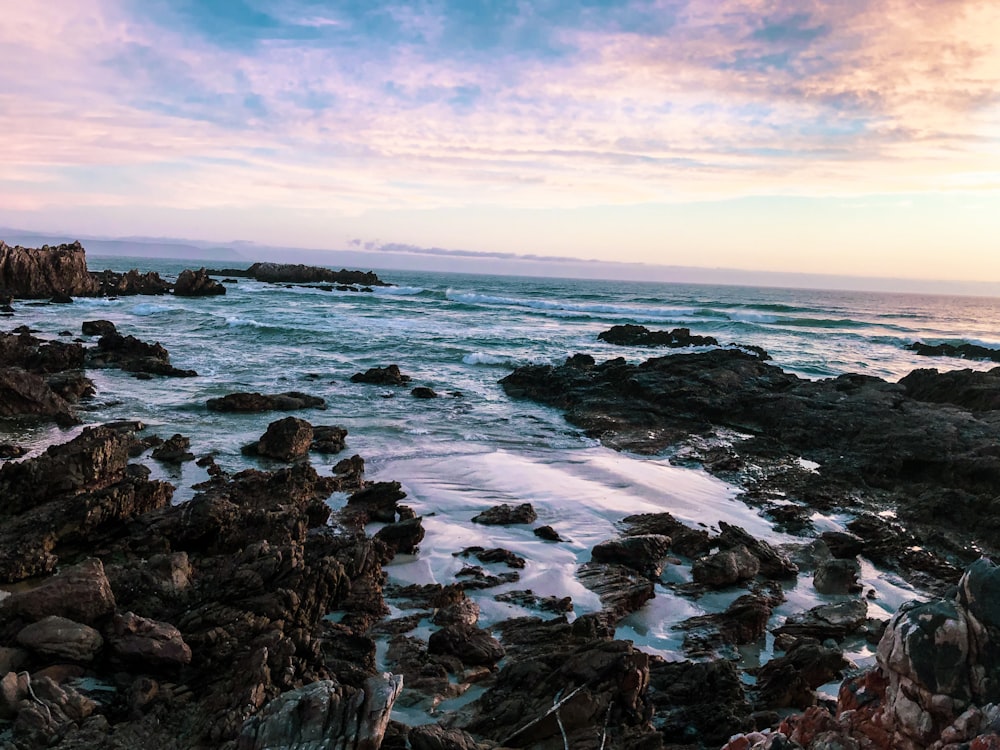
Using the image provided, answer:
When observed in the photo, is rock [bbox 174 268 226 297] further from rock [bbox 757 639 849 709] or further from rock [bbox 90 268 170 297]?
rock [bbox 757 639 849 709]

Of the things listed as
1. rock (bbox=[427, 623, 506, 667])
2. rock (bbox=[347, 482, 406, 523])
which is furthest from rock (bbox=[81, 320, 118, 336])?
rock (bbox=[427, 623, 506, 667])

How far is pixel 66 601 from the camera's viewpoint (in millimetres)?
5367

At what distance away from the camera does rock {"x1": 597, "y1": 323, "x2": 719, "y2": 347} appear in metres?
34.8

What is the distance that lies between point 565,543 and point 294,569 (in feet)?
13.8

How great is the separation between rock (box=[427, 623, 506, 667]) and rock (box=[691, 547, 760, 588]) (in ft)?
10.6

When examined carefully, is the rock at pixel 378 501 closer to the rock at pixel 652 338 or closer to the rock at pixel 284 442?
the rock at pixel 284 442

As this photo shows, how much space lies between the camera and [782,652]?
6680 mm

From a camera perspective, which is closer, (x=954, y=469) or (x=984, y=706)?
(x=984, y=706)

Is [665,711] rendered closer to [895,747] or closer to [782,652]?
[782,652]

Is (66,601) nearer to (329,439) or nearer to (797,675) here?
(797,675)

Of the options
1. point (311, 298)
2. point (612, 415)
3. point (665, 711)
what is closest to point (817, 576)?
point (665, 711)

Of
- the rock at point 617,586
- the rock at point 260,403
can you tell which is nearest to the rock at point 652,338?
the rock at point 260,403

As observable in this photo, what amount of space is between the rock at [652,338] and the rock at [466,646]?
30239 mm

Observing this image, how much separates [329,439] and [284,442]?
3.93ft
